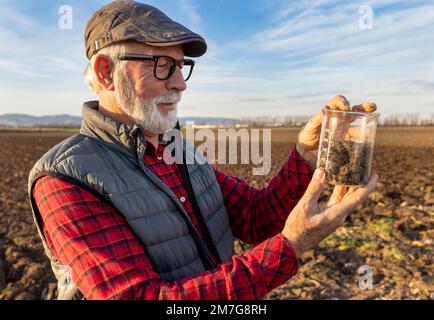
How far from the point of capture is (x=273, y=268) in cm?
176

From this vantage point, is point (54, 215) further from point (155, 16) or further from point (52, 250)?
point (155, 16)

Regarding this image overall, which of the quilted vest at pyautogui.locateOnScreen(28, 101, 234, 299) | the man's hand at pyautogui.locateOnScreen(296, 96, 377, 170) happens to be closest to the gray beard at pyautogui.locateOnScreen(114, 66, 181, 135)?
the quilted vest at pyautogui.locateOnScreen(28, 101, 234, 299)

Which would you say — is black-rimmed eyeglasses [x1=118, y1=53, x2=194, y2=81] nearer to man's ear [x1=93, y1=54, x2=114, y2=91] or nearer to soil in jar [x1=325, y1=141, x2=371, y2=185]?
man's ear [x1=93, y1=54, x2=114, y2=91]

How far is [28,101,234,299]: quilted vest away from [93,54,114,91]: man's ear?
0.16 meters

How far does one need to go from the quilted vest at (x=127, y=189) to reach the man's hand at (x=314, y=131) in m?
0.90

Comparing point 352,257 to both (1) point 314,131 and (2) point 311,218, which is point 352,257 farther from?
(2) point 311,218

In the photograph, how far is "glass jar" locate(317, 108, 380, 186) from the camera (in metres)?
2.13

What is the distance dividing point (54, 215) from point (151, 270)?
49 cm

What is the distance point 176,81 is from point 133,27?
0.36 meters

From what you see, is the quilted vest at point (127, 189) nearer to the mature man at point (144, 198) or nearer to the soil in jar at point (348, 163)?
the mature man at point (144, 198)

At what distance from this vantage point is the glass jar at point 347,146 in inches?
83.7

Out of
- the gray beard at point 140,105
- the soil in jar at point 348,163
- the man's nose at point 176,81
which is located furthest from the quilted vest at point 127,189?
the soil in jar at point 348,163

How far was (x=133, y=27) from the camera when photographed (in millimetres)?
2025
